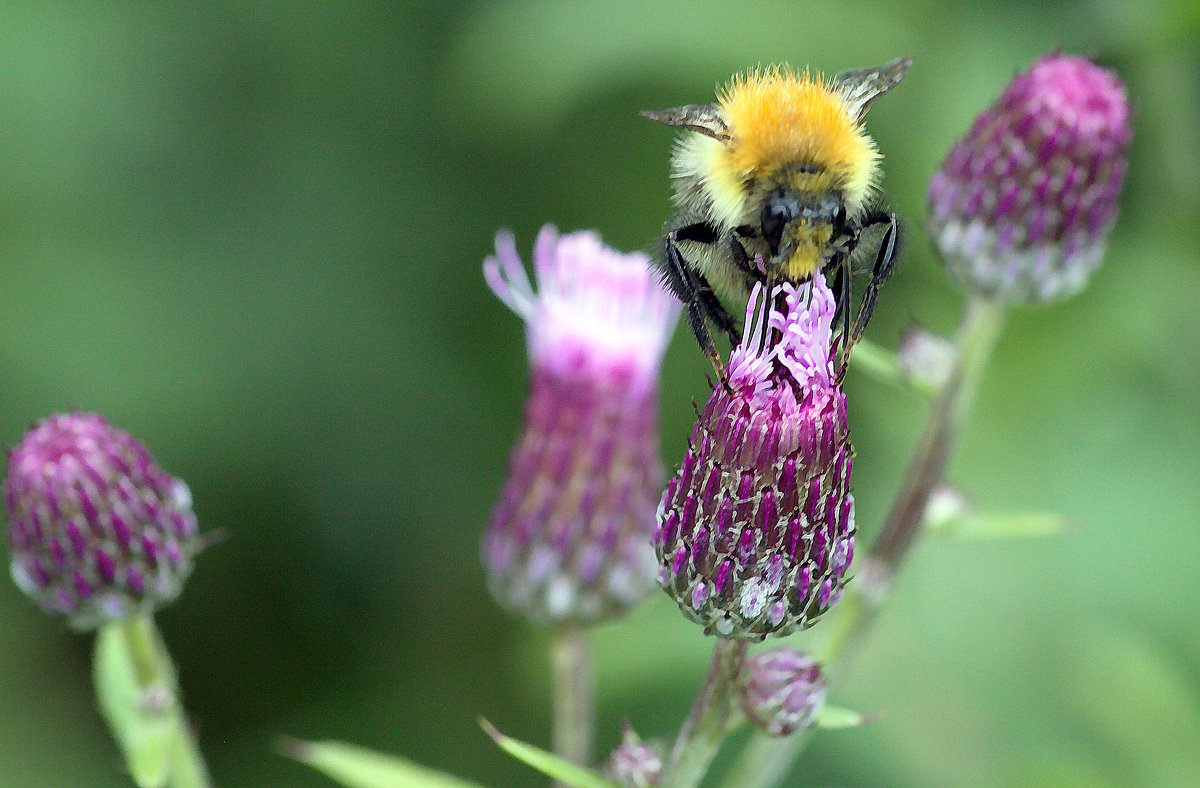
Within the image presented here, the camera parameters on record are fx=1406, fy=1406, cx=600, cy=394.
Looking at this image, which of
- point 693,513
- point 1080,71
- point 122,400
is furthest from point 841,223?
point 122,400

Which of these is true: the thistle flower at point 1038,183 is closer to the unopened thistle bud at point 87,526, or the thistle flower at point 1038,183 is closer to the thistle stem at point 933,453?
the thistle stem at point 933,453

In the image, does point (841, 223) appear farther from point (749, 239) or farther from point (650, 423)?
point (650, 423)

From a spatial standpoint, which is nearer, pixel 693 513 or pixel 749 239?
pixel 693 513

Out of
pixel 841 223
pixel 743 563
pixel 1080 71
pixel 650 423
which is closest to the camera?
pixel 743 563

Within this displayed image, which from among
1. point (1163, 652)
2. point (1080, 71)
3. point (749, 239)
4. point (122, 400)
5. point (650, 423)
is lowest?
point (1163, 652)

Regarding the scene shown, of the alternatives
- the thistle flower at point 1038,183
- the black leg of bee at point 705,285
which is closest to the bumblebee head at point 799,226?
the black leg of bee at point 705,285

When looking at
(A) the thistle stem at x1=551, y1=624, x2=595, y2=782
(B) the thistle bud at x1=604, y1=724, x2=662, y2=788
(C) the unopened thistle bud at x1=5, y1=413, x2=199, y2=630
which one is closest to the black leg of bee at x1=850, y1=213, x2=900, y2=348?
(B) the thistle bud at x1=604, y1=724, x2=662, y2=788

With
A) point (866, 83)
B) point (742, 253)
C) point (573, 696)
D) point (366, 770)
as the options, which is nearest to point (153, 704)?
point (366, 770)
